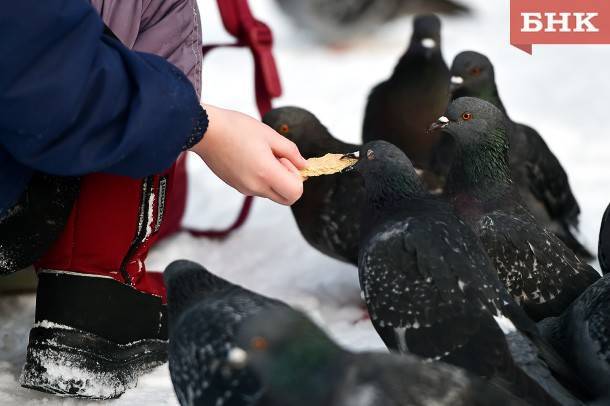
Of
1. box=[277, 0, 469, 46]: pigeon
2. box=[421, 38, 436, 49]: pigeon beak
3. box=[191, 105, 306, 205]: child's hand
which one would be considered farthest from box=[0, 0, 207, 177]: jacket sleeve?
box=[277, 0, 469, 46]: pigeon

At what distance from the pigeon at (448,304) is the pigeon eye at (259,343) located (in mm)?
494

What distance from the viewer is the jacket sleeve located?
1.56 meters

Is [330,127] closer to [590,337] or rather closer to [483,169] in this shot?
[483,169]

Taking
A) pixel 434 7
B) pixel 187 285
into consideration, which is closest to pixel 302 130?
pixel 187 285

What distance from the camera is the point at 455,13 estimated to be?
18.4 feet

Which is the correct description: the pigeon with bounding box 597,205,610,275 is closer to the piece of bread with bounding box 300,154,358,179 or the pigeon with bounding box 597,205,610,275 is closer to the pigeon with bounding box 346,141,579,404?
the pigeon with bounding box 346,141,579,404

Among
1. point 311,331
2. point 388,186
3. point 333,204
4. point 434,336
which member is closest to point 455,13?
point 333,204

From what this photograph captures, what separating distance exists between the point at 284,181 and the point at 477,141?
0.66 meters

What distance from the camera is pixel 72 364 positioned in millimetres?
2033

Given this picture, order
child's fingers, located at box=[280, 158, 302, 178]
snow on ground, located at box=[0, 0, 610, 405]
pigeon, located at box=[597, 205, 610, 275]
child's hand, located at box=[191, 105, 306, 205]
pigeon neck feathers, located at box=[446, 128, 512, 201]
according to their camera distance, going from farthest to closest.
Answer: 1. snow on ground, located at box=[0, 0, 610, 405]
2. pigeon neck feathers, located at box=[446, 128, 512, 201]
3. pigeon, located at box=[597, 205, 610, 275]
4. child's fingers, located at box=[280, 158, 302, 178]
5. child's hand, located at box=[191, 105, 306, 205]

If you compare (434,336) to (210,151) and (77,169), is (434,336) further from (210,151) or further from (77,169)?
(77,169)

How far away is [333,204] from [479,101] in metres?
0.55

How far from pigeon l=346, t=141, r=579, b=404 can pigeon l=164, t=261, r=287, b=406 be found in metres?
0.38

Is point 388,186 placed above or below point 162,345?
above
